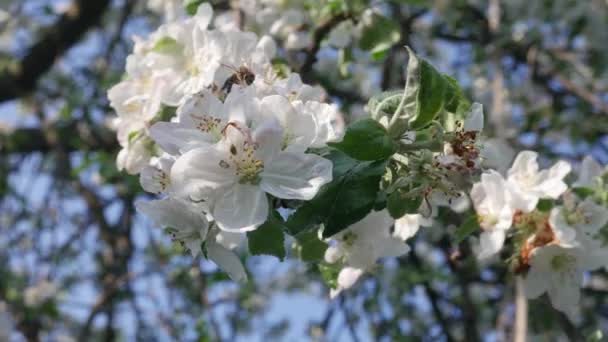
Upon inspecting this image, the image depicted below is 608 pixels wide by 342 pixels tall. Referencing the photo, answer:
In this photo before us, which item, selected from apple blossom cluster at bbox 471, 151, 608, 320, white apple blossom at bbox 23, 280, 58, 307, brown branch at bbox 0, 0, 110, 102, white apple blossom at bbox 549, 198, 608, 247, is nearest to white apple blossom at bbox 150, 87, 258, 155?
apple blossom cluster at bbox 471, 151, 608, 320

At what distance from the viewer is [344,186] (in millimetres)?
1055

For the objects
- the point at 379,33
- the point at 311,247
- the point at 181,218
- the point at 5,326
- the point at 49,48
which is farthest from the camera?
the point at 49,48

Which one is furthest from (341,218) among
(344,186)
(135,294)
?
(135,294)

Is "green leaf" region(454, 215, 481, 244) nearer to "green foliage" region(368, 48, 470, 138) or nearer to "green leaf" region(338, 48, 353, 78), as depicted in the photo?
"green foliage" region(368, 48, 470, 138)

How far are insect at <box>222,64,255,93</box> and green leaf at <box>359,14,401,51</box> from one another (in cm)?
66

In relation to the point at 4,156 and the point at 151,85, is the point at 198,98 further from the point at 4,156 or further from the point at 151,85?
the point at 4,156

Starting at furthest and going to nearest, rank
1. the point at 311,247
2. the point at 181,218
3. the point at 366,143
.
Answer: the point at 311,247 < the point at 181,218 < the point at 366,143

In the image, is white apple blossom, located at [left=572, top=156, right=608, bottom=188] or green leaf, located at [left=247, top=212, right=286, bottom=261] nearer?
green leaf, located at [left=247, top=212, right=286, bottom=261]

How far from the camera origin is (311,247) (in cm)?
132

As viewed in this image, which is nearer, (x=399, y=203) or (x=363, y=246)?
(x=399, y=203)

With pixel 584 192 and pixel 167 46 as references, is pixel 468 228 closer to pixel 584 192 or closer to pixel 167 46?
pixel 584 192

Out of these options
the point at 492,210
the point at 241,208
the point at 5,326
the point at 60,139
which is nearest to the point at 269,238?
the point at 241,208

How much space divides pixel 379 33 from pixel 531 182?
0.58m

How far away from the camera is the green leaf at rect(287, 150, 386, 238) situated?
3.43ft
